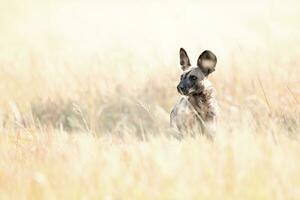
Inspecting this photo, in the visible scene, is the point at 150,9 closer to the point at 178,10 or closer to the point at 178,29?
the point at 178,10

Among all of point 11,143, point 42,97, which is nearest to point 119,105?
point 42,97

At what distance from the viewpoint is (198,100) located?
29.3ft

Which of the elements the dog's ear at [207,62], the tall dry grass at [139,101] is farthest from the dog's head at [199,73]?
the tall dry grass at [139,101]

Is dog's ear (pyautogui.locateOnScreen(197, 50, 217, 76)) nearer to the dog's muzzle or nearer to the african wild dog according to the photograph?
the african wild dog

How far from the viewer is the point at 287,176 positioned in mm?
5785

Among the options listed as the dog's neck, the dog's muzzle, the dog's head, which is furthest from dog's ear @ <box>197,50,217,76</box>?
the dog's muzzle

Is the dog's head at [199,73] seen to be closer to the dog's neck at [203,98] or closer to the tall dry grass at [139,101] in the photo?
the dog's neck at [203,98]

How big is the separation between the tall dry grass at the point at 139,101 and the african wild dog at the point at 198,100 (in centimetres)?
25

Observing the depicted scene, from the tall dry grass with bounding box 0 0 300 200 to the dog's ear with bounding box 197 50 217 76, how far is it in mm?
474

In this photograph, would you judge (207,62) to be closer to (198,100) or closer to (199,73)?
(199,73)

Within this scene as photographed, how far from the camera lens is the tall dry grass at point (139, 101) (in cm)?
590

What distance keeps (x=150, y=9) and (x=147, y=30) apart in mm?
2844

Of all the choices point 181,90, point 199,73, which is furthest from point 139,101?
point 199,73

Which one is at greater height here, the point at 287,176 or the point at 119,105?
the point at 287,176
